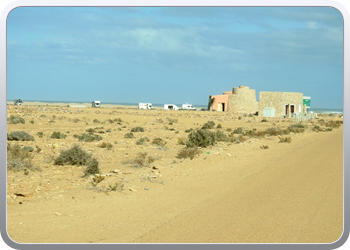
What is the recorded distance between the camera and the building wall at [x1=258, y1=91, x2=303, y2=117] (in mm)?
55906

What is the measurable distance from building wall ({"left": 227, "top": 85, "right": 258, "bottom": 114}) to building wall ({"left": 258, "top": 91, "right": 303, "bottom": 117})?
573 cm

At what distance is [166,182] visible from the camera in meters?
9.37

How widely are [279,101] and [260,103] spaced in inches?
116

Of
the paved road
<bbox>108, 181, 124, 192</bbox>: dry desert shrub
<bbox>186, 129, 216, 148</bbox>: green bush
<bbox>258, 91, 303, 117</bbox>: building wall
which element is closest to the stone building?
<bbox>258, 91, 303, 117</bbox>: building wall

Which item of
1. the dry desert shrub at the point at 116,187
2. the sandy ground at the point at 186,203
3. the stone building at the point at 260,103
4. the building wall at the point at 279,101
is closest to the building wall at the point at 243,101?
the stone building at the point at 260,103

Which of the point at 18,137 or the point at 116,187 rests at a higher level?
the point at 18,137

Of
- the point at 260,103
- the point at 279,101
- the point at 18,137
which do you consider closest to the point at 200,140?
the point at 18,137

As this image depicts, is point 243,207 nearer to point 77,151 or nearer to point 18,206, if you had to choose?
point 18,206

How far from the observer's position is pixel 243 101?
63281mm

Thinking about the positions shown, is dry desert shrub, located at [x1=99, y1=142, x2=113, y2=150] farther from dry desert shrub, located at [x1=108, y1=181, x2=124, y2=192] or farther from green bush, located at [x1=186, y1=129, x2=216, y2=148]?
dry desert shrub, located at [x1=108, y1=181, x2=124, y2=192]

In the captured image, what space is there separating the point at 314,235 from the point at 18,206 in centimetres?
526

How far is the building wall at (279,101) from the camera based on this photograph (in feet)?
183

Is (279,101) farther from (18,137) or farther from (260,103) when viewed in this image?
(18,137)
